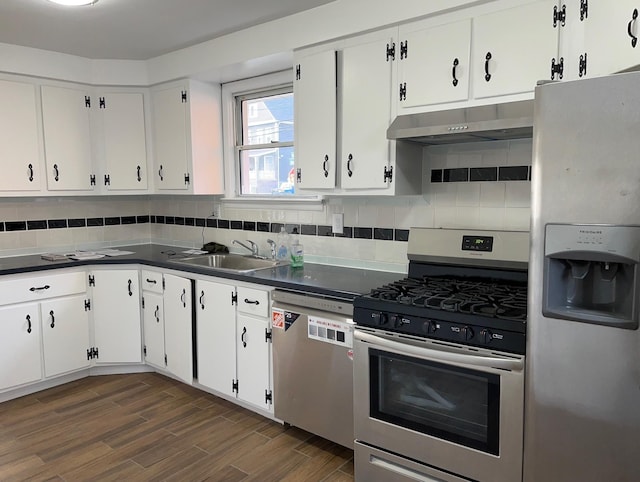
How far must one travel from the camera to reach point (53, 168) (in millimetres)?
3654

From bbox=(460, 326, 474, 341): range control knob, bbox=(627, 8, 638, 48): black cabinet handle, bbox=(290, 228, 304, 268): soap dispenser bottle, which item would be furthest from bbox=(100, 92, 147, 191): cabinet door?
bbox=(627, 8, 638, 48): black cabinet handle

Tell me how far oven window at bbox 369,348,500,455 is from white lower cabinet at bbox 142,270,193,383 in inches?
63.0

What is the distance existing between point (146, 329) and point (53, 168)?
56.1 inches

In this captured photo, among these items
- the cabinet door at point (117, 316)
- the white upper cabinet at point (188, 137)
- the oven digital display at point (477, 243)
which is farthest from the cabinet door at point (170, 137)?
the oven digital display at point (477, 243)

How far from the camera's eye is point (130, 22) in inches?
117

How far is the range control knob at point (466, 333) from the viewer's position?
1880mm

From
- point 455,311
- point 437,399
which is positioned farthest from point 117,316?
point 455,311

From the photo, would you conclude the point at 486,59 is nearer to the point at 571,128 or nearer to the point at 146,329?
the point at 571,128

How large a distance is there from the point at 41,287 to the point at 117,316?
0.57 meters

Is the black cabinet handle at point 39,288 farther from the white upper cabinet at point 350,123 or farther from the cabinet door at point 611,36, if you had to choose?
the cabinet door at point 611,36

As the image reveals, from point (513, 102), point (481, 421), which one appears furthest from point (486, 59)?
point (481, 421)

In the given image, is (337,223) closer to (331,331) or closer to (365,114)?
(365,114)

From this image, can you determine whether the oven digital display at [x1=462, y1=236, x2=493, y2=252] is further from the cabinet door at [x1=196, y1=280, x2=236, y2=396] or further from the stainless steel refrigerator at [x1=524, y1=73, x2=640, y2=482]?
the cabinet door at [x1=196, y1=280, x2=236, y2=396]

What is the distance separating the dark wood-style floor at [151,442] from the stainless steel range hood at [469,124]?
1.73 metres
